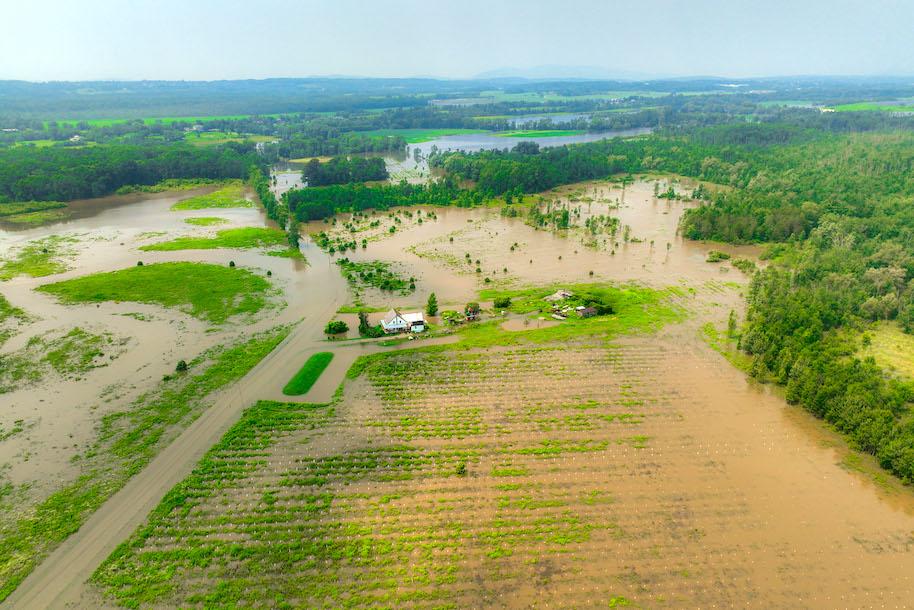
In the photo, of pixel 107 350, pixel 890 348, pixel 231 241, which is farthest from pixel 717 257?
pixel 107 350

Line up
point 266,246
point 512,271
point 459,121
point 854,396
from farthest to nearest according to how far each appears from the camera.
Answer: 1. point 459,121
2. point 266,246
3. point 512,271
4. point 854,396

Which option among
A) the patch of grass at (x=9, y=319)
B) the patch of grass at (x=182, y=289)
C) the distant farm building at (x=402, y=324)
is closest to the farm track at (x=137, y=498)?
the distant farm building at (x=402, y=324)

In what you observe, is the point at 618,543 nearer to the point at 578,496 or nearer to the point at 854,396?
the point at 578,496

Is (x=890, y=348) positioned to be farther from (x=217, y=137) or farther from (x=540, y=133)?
→ (x=217, y=137)

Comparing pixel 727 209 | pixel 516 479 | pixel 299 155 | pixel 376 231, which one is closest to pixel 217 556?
pixel 516 479

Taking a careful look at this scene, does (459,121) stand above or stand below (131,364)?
above

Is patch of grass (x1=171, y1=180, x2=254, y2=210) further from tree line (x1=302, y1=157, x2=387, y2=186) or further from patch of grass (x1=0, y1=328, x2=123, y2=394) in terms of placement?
patch of grass (x1=0, y1=328, x2=123, y2=394)

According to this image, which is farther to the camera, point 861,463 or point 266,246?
point 266,246

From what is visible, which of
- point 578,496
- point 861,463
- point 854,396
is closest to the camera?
point 578,496

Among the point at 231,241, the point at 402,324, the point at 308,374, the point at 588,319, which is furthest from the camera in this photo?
the point at 231,241
